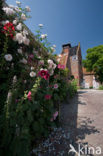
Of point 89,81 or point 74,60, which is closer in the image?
point 74,60

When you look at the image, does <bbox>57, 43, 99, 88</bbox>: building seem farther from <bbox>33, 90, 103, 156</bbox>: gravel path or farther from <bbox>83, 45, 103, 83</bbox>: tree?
<bbox>33, 90, 103, 156</bbox>: gravel path

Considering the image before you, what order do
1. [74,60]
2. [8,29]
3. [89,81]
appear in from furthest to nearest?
[89,81] < [74,60] < [8,29]

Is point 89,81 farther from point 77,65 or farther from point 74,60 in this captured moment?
point 74,60

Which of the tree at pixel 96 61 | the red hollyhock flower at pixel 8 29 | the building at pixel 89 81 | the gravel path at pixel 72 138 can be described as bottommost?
the gravel path at pixel 72 138

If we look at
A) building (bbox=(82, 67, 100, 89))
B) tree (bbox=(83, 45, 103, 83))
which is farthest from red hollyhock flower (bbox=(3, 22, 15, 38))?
building (bbox=(82, 67, 100, 89))

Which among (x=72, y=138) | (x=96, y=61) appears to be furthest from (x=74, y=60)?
(x=72, y=138)

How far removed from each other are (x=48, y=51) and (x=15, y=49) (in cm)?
138

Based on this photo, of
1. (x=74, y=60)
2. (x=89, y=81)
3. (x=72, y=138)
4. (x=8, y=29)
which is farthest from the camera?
(x=89, y=81)

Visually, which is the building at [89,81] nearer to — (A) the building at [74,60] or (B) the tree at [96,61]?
(B) the tree at [96,61]

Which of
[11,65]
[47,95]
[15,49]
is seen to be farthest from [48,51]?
[47,95]

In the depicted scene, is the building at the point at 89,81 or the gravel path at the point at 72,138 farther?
the building at the point at 89,81

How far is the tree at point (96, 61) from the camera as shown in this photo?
15.6 meters

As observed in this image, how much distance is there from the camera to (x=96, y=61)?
16.4 meters

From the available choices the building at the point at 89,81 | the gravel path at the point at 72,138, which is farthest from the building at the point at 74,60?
the gravel path at the point at 72,138
